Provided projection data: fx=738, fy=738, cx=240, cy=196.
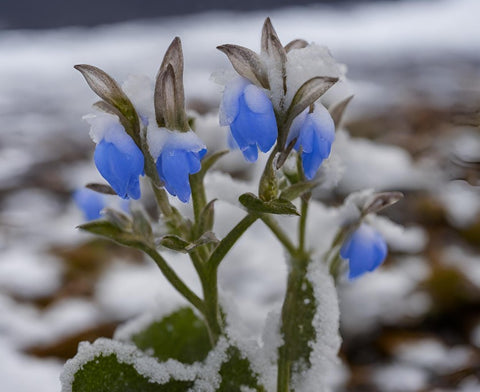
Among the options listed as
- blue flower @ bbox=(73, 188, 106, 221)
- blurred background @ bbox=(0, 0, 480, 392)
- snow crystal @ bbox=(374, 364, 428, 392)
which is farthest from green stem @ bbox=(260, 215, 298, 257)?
snow crystal @ bbox=(374, 364, 428, 392)

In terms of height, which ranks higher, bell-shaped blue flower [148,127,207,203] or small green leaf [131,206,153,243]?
bell-shaped blue flower [148,127,207,203]

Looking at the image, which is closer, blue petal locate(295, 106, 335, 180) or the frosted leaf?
blue petal locate(295, 106, 335, 180)

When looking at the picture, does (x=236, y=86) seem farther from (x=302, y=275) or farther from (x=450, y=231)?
(x=450, y=231)

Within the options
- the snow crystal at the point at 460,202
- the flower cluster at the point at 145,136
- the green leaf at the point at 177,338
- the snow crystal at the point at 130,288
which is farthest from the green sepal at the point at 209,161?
the snow crystal at the point at 460,202

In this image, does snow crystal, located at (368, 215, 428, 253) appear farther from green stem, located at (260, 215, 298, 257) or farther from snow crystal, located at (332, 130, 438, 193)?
green stem, located at (260, 215, 298, 257)

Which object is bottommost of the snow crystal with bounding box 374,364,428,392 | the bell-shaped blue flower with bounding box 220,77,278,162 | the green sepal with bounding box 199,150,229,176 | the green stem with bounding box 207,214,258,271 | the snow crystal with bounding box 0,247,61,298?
the snow crystal with bounding box 374,364,428,392

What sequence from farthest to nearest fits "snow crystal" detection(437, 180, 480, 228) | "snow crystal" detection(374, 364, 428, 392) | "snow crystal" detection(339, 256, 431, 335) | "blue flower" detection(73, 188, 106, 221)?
1. "snow crystal" detection(437, 180, 480, 228)
2. "snow crystal" detection(339, 256, 431, 335)
3. "snow crystal" detection(374, 364, 428, 392)
4. "blue flower" detection(73, 188, 106, 221)

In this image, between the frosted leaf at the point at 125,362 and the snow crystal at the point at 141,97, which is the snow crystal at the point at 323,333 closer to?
the frosted leaf at the point at 125,362

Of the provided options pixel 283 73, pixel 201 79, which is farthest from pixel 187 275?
pixel 201 79
